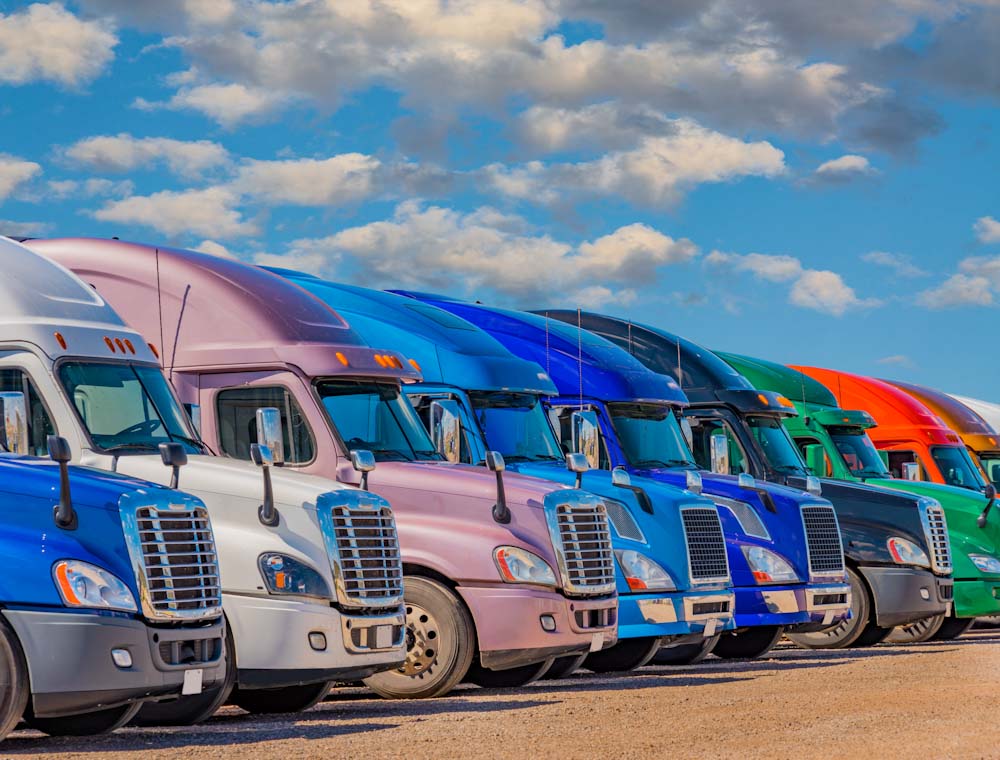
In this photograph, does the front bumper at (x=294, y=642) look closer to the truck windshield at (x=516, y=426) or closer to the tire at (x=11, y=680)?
the tire at (x=11, y=680)

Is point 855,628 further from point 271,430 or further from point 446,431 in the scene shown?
point 271,430

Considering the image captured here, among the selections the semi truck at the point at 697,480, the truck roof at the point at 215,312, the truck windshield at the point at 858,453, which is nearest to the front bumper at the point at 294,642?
the truck roof at the point at 215,312

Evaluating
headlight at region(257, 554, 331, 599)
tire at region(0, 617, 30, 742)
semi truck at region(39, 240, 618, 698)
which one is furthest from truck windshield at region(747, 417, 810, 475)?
tire at region(0, 617, 30, 742)

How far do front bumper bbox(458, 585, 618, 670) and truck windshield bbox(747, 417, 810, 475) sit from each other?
6854 mm

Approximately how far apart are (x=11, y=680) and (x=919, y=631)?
15.2m

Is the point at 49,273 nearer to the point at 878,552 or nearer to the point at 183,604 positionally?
the point at 183,604

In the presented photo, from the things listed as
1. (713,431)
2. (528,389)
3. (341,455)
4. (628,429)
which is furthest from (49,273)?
(713,431)

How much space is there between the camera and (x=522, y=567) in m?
15.1

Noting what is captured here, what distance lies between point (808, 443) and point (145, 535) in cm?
1431

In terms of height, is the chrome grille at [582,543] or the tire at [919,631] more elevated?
the chrome grille at [582,543]

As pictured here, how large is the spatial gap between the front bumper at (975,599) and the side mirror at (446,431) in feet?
31.3

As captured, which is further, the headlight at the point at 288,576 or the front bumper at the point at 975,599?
the front bumper at the point at 975,599

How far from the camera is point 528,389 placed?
17.9 metres

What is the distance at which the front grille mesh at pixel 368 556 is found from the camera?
522 inches
